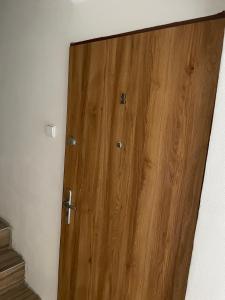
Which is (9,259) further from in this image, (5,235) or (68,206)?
(68,206)

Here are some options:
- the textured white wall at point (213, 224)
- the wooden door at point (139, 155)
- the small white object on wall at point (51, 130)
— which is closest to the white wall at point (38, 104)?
the small white object on wall at point (51, 130)

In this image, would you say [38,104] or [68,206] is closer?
[68,206]

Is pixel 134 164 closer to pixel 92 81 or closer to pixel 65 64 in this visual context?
pixel 92 81

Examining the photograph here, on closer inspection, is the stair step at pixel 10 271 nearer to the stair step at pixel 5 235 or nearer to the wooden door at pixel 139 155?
the stair step at pixel 5 235

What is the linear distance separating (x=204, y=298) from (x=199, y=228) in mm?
204

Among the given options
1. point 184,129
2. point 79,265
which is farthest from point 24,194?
point 184,129

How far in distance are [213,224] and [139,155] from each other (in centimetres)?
43

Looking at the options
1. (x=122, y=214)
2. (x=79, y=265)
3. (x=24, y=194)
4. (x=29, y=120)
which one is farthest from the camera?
(x=24, y=194)

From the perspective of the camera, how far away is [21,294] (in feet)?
6.08

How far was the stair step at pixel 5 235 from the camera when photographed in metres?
2.03

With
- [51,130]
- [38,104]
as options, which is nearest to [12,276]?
[51,130]

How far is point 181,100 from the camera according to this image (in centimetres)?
85

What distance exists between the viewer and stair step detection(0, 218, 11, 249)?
6.66ft

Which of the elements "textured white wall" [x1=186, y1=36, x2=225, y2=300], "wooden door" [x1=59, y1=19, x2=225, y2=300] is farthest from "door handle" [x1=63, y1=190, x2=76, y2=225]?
"textured white wall" [x1=186, y1=36, x2=225, y2=300]
